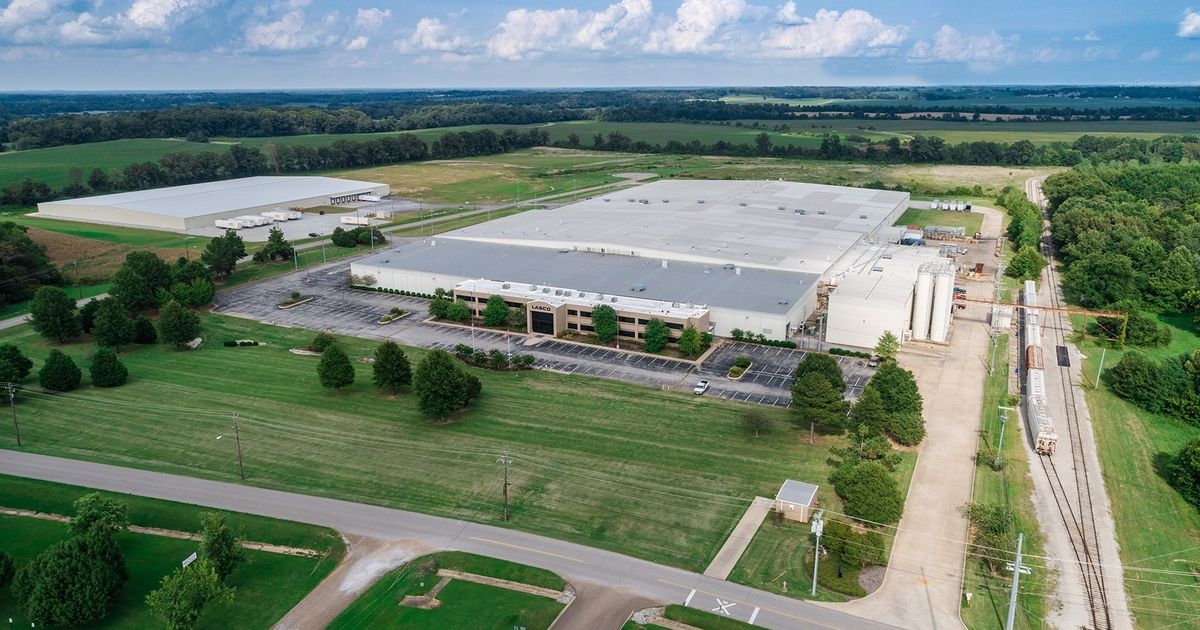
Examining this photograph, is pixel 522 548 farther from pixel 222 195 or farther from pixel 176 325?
pixel 222 195

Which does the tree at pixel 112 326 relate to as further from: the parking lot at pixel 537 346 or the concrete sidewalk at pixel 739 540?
the concrete sidewalk at pixel 739 540

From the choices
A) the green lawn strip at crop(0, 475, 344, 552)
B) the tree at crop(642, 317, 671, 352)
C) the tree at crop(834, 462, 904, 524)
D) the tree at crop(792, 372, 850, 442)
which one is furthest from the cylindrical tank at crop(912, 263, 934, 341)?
the green lawn strip at crop(0, 475, 344, 552)

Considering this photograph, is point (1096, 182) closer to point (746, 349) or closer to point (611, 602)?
point (746, 349)

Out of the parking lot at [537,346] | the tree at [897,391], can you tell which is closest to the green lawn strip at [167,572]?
the parking lot at [537,346]

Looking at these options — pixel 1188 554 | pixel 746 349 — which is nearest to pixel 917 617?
pixel 1188 554

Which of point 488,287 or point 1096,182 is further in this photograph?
point 1096,182

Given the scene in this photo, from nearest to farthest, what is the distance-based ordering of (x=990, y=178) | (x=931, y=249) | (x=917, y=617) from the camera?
1. (x=917, y=617)
2. (x=931, y=249)
3. (x=990, y=178)

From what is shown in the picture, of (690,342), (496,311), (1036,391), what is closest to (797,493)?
(690,342)

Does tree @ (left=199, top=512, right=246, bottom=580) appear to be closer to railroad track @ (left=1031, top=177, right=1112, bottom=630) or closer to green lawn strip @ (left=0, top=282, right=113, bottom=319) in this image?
railroad track @ (left=1031, top=177, right=1112, bottom=630)
